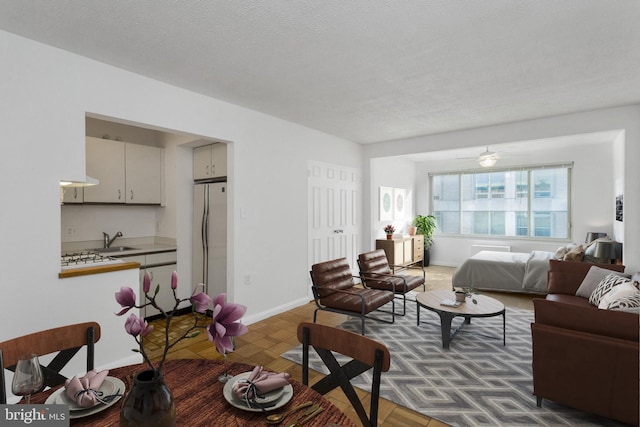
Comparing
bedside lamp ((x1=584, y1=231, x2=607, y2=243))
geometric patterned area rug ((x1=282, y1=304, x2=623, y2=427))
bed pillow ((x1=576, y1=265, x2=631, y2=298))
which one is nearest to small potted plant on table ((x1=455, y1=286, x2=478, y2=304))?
geometric patterned area rug ((x1=282, y1=304, x2=623, y2=427))

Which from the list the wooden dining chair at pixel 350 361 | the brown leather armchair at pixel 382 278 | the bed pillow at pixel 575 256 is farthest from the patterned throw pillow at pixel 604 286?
the wooden dining chair at pixel 350 361

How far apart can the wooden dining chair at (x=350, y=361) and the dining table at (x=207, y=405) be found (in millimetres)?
202

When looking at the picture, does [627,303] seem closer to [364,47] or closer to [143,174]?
[364,47]

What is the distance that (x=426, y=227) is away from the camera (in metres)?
7.79

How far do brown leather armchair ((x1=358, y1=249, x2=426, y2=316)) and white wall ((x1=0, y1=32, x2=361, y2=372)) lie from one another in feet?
4.24

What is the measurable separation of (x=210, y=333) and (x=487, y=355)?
2.94 m

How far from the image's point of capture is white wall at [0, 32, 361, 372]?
2275mm

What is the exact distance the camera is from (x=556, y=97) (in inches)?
142

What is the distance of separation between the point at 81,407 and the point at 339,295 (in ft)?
9.26

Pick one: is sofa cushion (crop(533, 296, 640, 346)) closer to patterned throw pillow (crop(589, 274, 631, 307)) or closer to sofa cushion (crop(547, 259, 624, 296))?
patterned throw pillow (crop(589, 274, 631, 307))

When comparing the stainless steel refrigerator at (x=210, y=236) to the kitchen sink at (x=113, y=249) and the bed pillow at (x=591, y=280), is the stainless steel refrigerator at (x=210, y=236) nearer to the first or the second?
the kitchen sink at (x=113, y=249)

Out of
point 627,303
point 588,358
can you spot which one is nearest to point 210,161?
point 588,358

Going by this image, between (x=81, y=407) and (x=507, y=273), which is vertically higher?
(x=81, y=407)

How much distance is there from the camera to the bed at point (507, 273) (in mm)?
4914
